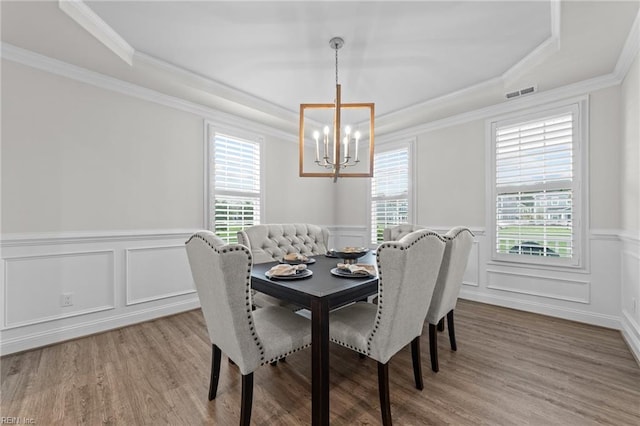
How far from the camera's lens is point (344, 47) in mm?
2496

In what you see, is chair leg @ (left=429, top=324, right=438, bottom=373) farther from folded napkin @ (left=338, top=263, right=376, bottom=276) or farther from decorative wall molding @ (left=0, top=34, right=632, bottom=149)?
decorative wall molding @ (left=0, top=34, right=632, bottom=149)

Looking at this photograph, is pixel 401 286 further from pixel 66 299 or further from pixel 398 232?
pixel 66 299

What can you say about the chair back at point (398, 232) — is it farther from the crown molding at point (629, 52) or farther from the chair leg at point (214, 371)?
the crown molding at point (629, 52)

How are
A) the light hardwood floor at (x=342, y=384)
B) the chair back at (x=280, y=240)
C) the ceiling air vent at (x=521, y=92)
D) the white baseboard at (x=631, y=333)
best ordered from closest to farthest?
the light hardwood floor at (x=342, y=384) → the white baseboard at (x=631, y=333) → the chair back at (x=280, y=240) → the ceiling air vent at (x=521, y=92)

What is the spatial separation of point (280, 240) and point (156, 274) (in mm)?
1528

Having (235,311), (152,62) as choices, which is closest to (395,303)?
(235,311)

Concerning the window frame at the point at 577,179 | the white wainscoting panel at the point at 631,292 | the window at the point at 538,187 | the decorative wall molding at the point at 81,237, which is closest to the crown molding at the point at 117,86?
the decorative wall molding at the point at 81,237

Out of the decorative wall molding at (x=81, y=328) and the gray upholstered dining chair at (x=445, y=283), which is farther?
the decorative wall molding at (x=81, y=328)

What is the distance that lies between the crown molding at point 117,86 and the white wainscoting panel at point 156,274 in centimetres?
168

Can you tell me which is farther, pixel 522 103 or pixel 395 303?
pixel 522 103

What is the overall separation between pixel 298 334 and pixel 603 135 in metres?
3.62

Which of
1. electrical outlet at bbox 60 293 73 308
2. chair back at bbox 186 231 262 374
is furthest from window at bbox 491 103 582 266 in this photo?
electrical outlet at bbox 60 293 73 308

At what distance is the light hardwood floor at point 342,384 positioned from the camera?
5.23 feet

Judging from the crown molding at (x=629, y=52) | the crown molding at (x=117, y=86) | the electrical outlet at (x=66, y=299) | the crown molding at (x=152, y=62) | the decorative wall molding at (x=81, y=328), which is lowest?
the decorative wall molding at (x=81, y=328)
